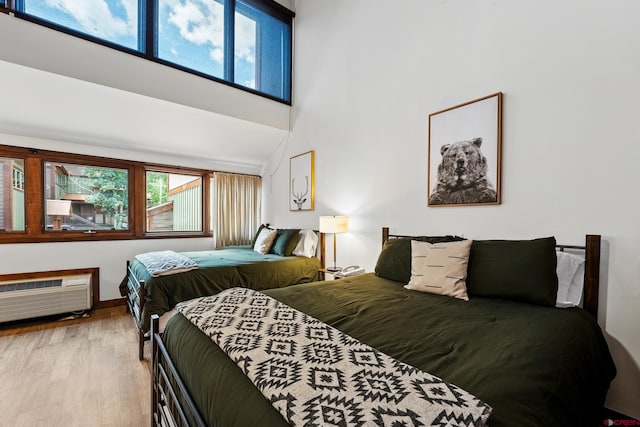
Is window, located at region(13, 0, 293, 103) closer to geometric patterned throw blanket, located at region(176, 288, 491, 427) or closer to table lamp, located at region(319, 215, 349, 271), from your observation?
A: table lamp, located at region(319, 215, 349, 271)

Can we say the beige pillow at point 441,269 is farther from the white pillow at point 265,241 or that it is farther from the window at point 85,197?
the window at point 85,197

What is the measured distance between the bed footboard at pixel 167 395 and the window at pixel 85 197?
10.2 feet

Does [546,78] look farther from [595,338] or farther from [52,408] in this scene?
[52,408]

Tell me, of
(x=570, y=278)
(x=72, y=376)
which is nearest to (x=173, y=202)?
(x=72, y=376)

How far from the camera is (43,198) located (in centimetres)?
342

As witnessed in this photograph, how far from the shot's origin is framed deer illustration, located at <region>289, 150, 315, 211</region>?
3.85m

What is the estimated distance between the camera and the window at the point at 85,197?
3488mm

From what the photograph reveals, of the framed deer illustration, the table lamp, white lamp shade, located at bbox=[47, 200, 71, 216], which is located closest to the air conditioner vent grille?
white lamp shade, located at bbox=[47, 200, 71, 216]

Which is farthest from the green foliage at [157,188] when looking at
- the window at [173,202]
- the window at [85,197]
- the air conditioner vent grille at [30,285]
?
the air conditioner vent grille at [30,285]

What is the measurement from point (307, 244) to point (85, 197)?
2987 mm

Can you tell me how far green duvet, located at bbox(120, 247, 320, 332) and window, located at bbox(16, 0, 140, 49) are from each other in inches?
89.4

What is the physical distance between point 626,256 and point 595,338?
22.3 inches

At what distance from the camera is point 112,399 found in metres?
1.86

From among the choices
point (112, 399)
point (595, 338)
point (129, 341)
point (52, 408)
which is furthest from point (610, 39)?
point (129, 341)
